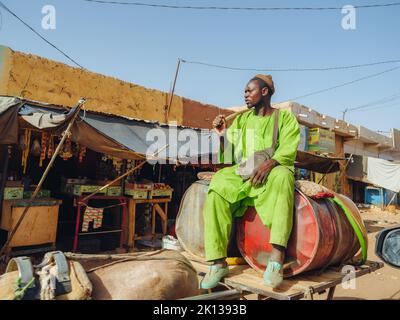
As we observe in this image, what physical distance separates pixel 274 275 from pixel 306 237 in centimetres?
42

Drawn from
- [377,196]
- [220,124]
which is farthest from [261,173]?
[377,196]

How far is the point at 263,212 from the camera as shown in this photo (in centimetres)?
260

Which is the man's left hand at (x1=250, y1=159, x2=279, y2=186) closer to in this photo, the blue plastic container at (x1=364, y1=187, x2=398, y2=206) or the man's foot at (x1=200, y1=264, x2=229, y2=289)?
the man's foot at (x1=200, y1=264, x2=229, y2=289)

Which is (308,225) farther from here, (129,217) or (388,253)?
(129,217)

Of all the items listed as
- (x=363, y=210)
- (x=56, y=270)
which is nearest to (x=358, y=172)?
(x=363, y=210)

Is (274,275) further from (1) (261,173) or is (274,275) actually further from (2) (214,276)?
(1) (261,173)

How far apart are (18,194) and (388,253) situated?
20.6 feet

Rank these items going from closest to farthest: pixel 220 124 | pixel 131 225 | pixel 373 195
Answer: pixel 220 124 < pixel 131 225 < pixel 373 195

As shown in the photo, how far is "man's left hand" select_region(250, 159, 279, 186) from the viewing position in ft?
8.64

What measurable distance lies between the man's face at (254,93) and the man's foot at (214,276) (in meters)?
1.65

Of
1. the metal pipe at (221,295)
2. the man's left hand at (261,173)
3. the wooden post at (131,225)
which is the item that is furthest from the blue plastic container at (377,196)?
the metal pipe at (221,295)

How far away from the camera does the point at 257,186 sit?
267cm

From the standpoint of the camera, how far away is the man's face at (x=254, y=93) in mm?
3225

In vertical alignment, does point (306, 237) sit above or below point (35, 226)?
above
